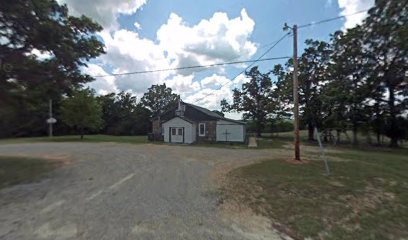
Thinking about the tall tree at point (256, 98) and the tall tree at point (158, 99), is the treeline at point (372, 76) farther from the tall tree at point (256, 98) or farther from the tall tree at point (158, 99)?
the tall tree at point (158, 99)

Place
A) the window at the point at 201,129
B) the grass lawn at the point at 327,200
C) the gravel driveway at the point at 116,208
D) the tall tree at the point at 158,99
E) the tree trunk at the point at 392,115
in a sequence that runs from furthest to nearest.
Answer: the tall tree at the point at 158,99 < the window at the point at 201,129 < the tree trunk at the point at 392,115 < the grass lawn at the point at 327,200 < the gravel driveway at the point at 116,208

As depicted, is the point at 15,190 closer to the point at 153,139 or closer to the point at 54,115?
the point at 153,139

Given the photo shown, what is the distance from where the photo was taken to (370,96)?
28.5 meters

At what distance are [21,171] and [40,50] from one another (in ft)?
16.4

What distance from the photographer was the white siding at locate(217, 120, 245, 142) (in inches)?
1294

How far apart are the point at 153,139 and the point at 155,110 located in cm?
3004

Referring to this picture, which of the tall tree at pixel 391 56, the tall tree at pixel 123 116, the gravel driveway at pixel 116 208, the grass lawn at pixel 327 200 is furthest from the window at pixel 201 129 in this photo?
the tall tree at pixel 123 116

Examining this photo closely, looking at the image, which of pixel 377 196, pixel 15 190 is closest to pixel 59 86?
pixel 15 190

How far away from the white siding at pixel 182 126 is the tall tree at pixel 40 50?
18.9 metres

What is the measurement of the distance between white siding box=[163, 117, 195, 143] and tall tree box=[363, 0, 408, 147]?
18544mm

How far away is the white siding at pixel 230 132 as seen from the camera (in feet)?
108

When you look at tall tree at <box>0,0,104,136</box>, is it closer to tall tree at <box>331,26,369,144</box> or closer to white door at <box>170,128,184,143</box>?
white door at <box>170,128,184,143</box>

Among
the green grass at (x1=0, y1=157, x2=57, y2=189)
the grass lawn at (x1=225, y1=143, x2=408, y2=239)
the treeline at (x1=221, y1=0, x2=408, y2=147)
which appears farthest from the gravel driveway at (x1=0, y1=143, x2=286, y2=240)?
the treeline at (x1=221, y1=0, x2=408, y2=147)

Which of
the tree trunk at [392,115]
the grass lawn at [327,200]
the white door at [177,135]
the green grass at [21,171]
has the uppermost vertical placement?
the tree trunk at [392,115]
